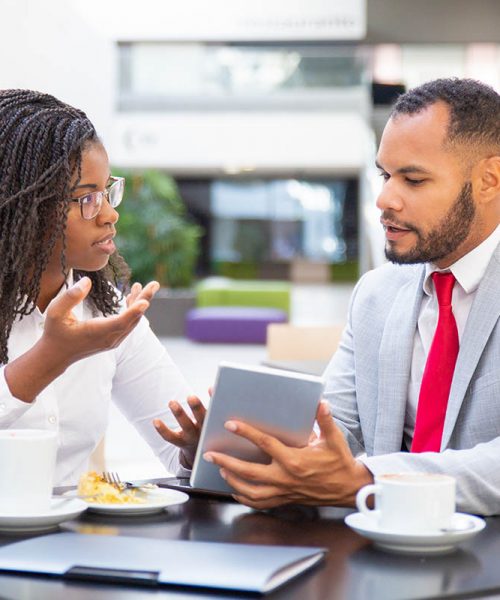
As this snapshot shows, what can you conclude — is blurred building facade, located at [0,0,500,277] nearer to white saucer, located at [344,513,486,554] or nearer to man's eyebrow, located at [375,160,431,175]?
man's eyebrow, located at [375,160,431,175]

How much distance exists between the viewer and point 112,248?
207 cm

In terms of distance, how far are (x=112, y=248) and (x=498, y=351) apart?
0.78m

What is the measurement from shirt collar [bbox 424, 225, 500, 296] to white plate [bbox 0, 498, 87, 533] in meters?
0.97

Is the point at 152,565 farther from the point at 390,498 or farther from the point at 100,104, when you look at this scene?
the point at 100,104

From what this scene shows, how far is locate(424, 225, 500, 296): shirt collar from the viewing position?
2074 millimetres

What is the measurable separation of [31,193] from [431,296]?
84 cm

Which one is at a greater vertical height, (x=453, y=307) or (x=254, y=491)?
(x=453, y=307)

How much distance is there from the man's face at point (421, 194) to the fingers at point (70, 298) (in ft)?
2.42

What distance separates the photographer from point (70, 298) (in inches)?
61.3

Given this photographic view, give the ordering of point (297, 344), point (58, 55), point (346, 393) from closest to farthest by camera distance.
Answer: point (346, 393) → point (58, 55) → point (297, 344)

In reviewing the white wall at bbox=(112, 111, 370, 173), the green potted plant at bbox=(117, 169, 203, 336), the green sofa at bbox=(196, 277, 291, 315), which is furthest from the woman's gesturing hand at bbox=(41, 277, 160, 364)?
the white wall at bbox=(112, 111, 370, 173)

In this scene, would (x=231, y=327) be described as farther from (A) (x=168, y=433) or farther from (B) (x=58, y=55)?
(A) (x=168, y=433)

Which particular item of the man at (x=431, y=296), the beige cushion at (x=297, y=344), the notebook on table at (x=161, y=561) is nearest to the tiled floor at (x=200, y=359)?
the beige cushion at (x=297, y=344)

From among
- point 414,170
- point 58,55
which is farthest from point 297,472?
point 58,55
